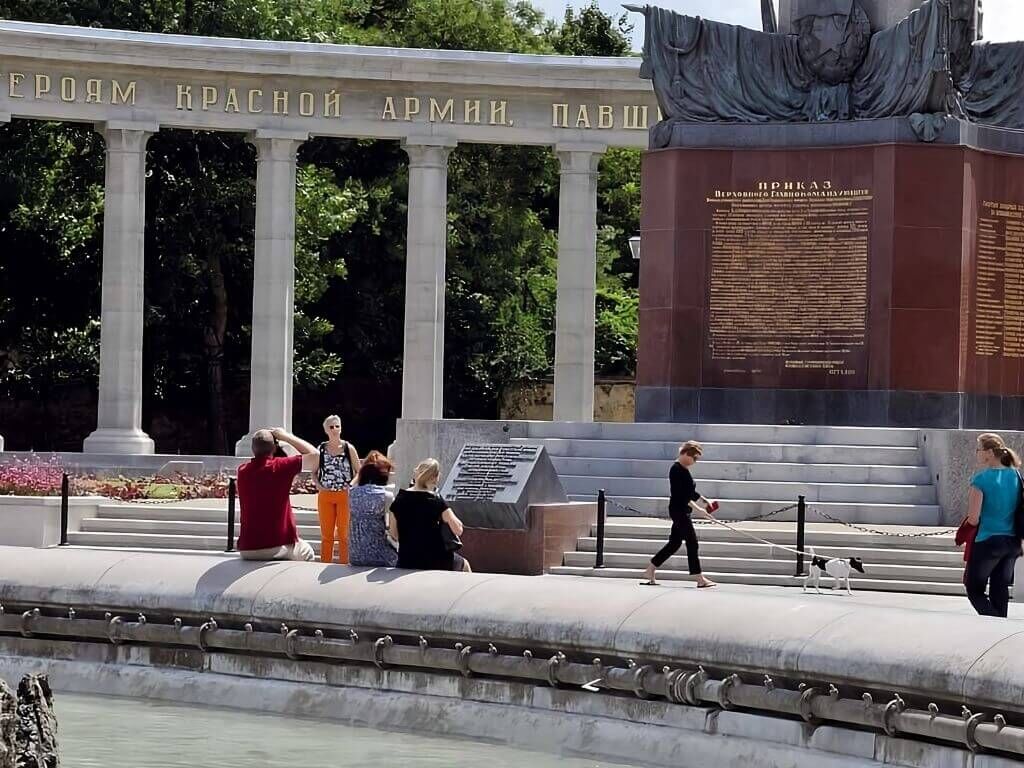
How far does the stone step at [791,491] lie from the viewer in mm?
35750

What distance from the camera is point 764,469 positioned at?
3656 cm

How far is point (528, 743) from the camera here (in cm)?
1916

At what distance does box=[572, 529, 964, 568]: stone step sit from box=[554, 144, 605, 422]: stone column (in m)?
27.1

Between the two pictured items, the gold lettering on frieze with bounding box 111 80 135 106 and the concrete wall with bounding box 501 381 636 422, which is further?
the concrete wall with bounding box 501 381 636 422

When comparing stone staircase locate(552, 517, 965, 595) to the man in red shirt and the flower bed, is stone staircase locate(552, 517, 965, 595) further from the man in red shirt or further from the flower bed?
the flower bed

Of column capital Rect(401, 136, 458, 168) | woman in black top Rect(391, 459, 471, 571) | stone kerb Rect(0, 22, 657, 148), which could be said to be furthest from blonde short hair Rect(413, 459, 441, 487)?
column capital Rect(401, 136, 458, 168)

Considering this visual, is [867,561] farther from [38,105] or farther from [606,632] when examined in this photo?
[38,105]

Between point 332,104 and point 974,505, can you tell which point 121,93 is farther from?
point 974,505

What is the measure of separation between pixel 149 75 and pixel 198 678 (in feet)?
132

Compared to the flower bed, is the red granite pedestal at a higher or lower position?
higher

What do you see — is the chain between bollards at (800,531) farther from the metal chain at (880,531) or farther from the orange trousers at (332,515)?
the orange trousers at (332,515)

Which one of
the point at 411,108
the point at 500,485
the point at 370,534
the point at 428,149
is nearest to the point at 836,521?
the point at 500,485

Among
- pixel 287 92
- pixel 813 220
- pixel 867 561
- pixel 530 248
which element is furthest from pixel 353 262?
pixel 867 561

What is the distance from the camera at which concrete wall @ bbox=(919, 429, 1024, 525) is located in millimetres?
35375
